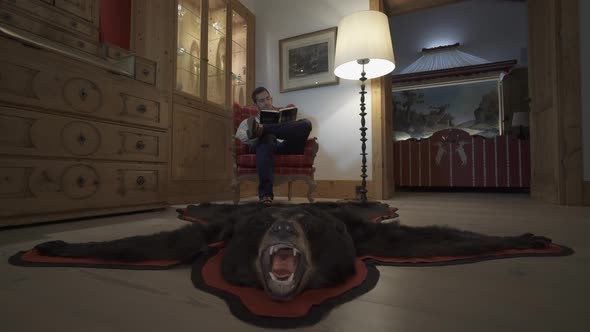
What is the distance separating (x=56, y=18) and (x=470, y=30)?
7563mm

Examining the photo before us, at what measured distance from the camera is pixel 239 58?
343 cm

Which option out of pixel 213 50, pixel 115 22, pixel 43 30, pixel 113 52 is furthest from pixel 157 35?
pixel 43 30

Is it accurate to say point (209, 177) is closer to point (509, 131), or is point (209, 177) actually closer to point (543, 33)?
point (543, 33)

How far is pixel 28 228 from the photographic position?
4.57ft

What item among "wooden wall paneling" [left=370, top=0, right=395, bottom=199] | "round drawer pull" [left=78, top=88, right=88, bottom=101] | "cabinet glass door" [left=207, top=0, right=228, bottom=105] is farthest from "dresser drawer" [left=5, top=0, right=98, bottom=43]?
"wooden wall paneling" [left=370, top=0, right=395, bottom=199]

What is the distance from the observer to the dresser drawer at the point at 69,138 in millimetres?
1354

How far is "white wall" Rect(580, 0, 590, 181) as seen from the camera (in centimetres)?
218

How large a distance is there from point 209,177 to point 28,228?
5.02 ft

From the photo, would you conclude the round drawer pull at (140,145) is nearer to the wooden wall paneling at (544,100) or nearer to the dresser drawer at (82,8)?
the dresser drawer at (82,8)

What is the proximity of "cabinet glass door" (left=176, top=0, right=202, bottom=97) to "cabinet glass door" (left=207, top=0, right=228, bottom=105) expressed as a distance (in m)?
0.14

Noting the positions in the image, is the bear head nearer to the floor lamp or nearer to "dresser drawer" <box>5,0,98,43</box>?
the floor lamp

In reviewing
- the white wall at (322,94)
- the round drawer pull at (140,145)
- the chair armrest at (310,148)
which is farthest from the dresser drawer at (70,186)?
the white wall at (322,94)

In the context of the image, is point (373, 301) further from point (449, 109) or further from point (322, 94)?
point (449, 109)

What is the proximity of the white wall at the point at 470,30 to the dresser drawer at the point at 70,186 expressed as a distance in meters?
6.89
